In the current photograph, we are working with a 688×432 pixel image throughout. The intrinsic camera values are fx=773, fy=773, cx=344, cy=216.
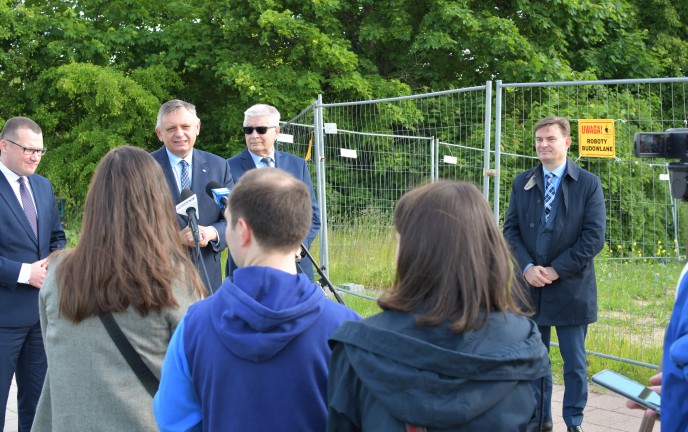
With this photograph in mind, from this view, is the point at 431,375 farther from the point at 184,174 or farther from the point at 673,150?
Answer: the point at 184,174

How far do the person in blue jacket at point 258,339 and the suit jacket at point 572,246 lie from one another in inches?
128

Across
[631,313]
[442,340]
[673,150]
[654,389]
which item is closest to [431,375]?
[442,340]

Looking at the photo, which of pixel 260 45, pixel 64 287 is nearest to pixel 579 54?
pixel 260 45

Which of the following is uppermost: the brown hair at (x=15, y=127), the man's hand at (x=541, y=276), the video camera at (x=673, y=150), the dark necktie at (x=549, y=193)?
the brown hair at (x=15, y=127)

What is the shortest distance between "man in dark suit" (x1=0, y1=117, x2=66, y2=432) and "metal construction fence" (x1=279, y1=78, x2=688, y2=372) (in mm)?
2238

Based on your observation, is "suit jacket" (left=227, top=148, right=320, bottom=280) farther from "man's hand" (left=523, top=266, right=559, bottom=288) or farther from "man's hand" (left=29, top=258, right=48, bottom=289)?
"man's hand" (left=29, top=258, right=48, bottom=289)

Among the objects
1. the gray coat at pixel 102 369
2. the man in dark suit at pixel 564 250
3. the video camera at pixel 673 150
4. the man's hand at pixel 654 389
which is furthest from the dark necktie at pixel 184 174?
the man's hand at pixel 654 389

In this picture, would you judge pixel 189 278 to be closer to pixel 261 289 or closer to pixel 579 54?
pixel 261 289

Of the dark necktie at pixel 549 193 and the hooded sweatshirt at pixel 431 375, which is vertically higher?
the dark necktie at pixel 549 193

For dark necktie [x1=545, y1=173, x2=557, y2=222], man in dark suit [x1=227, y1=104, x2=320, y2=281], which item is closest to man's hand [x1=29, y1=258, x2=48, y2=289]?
man in dark suit [x1=227, y1=104, x2=320, y2=281]

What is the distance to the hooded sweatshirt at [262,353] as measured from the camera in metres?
2.09

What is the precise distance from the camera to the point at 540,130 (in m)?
5.28

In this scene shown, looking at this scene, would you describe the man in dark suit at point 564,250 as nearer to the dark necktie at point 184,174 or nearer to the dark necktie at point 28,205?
the dark necktie at point 184,174

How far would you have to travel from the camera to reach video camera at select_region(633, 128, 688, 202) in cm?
256
